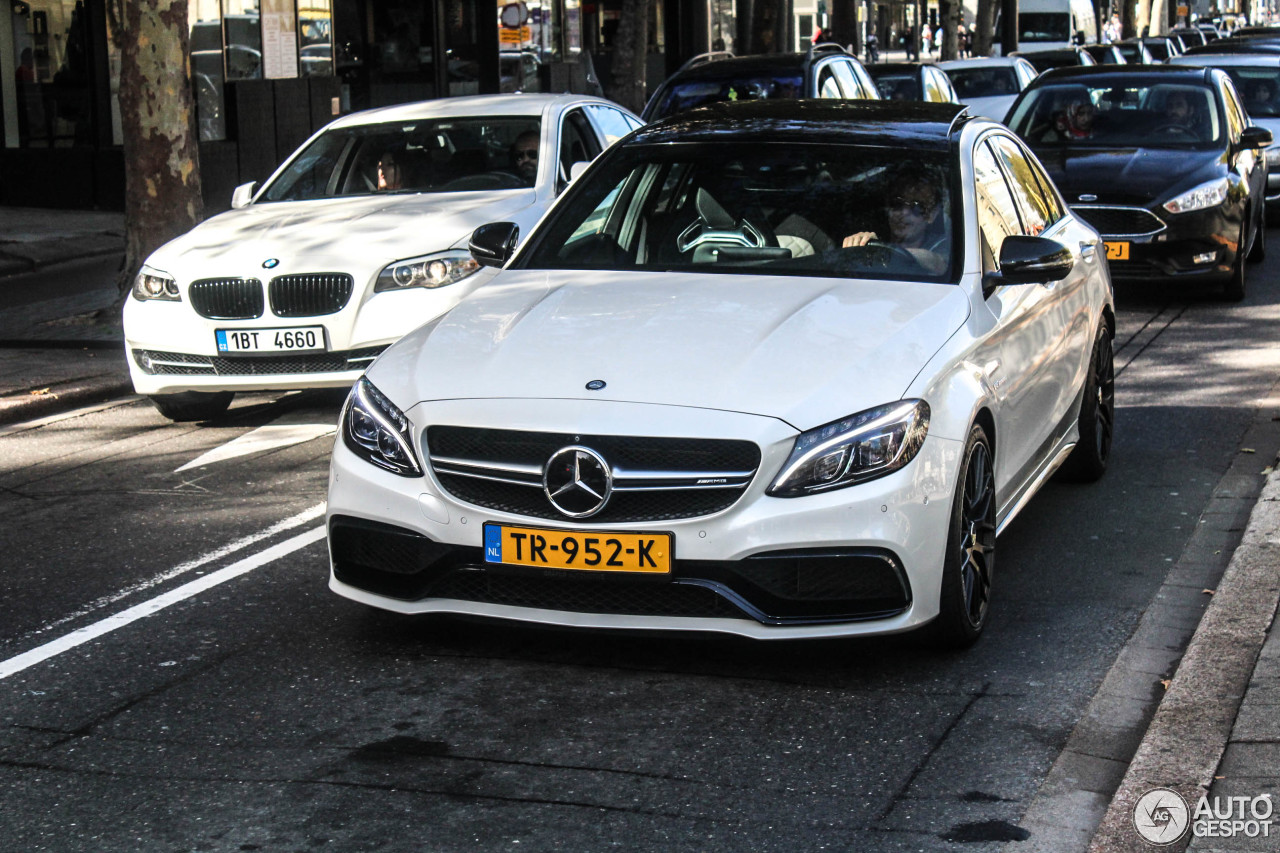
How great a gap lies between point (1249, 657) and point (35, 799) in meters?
3.18

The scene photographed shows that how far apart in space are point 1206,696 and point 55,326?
32.3 feet

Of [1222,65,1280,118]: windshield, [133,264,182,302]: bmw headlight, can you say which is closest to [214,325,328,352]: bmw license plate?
[133,264,182,302]: bmw headlight

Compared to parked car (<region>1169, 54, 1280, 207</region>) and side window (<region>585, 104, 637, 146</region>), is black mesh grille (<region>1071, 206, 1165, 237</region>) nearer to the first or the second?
side window (<region>585, 104, 637, 146</region>)

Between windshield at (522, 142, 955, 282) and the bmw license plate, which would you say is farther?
the bmw license plate

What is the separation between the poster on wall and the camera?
70.7 ft

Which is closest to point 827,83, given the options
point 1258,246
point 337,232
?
point 1258,246

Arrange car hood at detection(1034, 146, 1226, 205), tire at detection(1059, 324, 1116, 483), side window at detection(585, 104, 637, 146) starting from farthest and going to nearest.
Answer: car hood at detection(1034, 146, 1226, 205) → side window at detection(585, 104, 637, 146) → tire at detection(1059, 324, 1116, 483)

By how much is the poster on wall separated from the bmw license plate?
1344 cm

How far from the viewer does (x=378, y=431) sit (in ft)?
17.0

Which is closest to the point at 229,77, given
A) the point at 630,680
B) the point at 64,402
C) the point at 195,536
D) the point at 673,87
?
the point at 673,87

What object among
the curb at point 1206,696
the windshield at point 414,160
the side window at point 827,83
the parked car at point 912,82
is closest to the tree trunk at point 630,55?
the parked car at point 912,82

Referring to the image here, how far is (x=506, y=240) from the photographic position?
680cm

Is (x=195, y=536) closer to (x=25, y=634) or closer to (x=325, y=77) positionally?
(x=25, y=634)

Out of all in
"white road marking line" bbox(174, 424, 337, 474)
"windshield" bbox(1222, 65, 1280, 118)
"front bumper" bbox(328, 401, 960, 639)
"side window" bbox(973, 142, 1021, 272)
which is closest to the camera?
"front bumper" bbox(328, 401, 960, 639)
